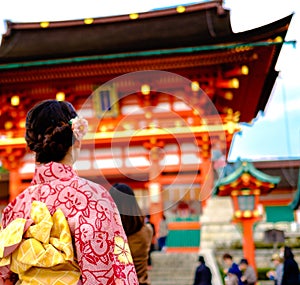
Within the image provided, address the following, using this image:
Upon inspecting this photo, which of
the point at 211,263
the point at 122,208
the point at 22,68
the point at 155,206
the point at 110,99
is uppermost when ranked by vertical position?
the point at 22,68

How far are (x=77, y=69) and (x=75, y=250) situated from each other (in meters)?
11.6

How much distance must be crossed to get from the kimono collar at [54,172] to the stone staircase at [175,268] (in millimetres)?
8481

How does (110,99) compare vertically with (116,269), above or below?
above

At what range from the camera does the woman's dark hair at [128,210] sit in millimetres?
3697

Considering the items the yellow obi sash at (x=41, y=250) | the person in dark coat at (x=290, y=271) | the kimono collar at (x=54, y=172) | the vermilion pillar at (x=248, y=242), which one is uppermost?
the kimono collar at (x=54, y=172)

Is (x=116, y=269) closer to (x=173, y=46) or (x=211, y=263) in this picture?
(x=211, y=263)

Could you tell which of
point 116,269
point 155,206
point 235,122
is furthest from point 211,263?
point 116,269

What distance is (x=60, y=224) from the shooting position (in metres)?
1.77

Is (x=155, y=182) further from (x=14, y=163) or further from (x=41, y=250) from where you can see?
(x=41, y=250)

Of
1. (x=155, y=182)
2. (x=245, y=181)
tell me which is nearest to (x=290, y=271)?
(x=245, y=181)

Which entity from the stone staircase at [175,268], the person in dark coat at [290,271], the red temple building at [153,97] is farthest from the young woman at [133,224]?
the red temple building at [153,97]

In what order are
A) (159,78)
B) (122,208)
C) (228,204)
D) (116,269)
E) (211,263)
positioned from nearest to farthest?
(116,269)
(122,208)
(211,263)
(159,78)
(228,204)

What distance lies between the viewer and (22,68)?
506 inches

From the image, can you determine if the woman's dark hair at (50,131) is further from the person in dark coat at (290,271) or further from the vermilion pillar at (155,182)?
the vermilion pillar at (155,182)
